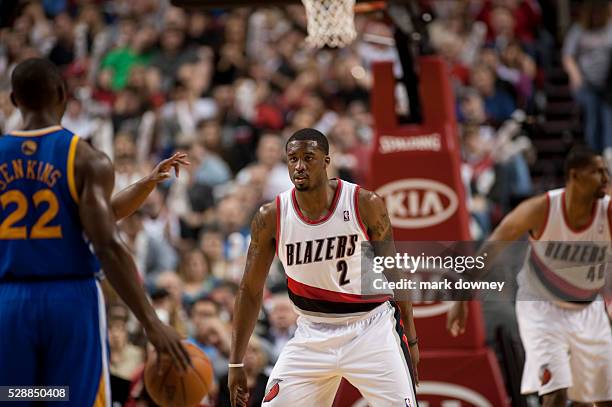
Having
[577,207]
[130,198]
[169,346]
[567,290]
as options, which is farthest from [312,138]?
[567,290]

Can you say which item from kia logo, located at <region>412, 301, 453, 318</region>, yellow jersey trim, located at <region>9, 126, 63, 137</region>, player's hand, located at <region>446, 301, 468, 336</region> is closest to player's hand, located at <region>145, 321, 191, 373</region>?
yellow jersey trim, located at <region>9, 126, 63, 137</region>

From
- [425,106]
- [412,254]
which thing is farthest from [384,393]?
[425,106]

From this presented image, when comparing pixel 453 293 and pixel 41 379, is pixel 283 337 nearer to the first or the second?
pixel 453 293

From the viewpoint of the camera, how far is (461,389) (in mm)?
7832

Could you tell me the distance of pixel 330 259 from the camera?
238 inches

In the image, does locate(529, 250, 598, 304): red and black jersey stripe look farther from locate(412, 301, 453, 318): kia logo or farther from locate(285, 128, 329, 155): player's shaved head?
locate(285, 128, 329, 155): player's shaved head

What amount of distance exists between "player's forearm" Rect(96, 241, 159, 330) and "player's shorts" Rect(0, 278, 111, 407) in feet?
0.95

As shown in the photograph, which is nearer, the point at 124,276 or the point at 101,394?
the point at 124,276

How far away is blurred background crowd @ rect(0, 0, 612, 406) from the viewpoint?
37.2 ft

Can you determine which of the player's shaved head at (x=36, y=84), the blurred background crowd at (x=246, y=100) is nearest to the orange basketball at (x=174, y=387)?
the player's shaved head at (x=36, y=84)

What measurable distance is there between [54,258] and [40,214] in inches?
8.4

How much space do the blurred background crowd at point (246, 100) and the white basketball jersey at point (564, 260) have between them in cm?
249

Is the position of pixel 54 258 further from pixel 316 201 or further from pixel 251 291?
pixel 316 201

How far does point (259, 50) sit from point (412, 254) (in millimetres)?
8263
